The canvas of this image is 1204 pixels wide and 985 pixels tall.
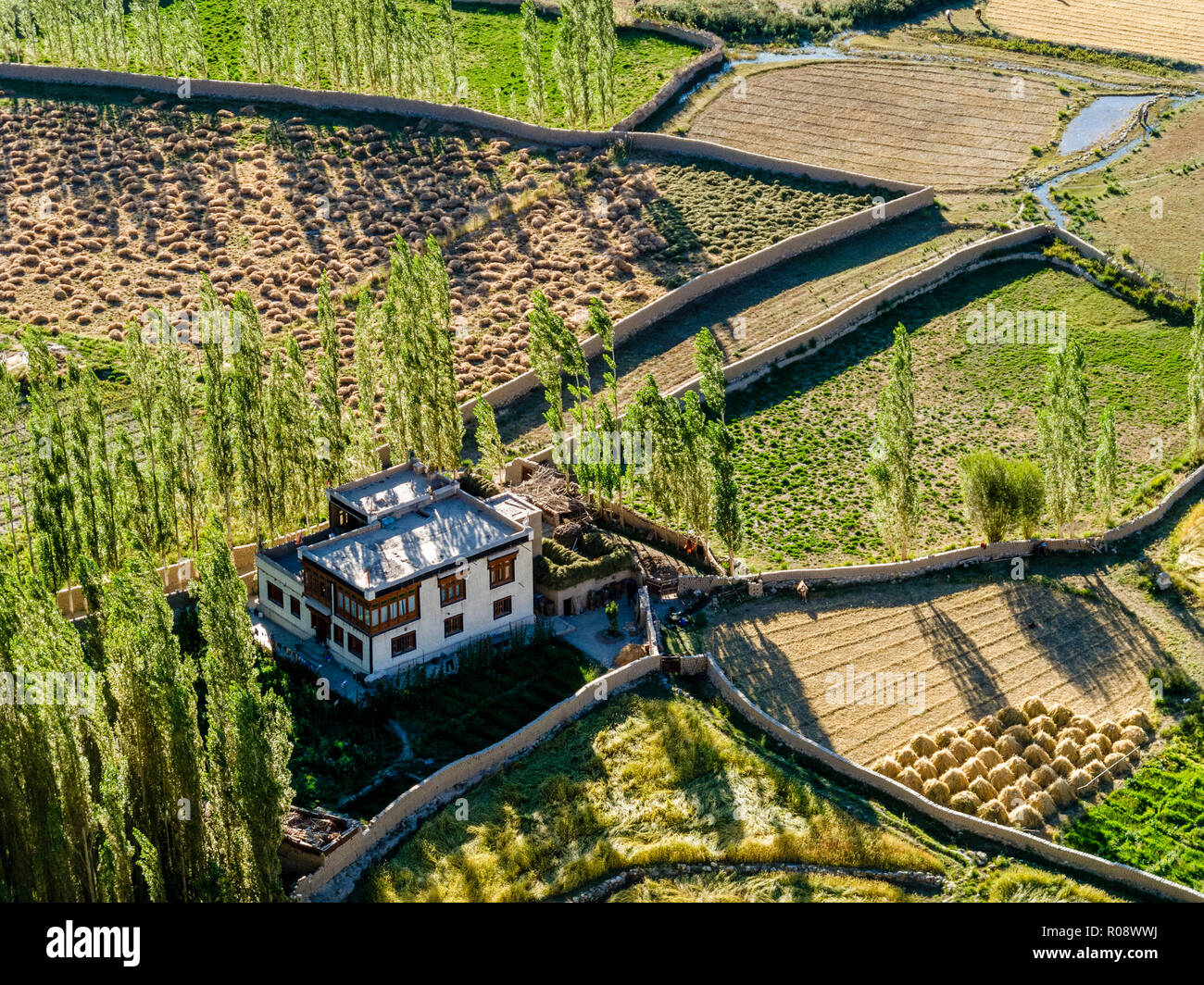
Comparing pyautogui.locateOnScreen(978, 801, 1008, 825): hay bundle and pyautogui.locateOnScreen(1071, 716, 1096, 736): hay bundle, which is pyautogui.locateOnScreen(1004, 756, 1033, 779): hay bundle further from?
pyautogui.locateOnScreen(1071, 716, 1096, 736): hay bundle

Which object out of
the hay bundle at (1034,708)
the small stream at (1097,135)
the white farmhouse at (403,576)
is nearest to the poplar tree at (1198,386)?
the small stream at (1097,135)

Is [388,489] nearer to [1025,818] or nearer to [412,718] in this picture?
[412,718]

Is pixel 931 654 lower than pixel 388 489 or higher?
lower

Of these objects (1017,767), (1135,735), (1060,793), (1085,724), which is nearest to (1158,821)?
(1060,793)

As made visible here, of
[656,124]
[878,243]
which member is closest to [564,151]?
[656,124]

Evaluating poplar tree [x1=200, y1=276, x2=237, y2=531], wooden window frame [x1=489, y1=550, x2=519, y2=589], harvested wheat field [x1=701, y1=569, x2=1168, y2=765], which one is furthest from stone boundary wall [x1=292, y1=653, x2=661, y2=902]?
poplar tree [x1=200, y1=276, x2=237, y2=531]

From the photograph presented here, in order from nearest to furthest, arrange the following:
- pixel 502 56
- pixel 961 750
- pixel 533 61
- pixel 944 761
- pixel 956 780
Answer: pixel 956 780 → pixel 944 761 → pixel 961 750 → pixel 533 61 → pixel 502 56

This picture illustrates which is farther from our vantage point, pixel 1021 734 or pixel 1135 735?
pixel 1135 735
